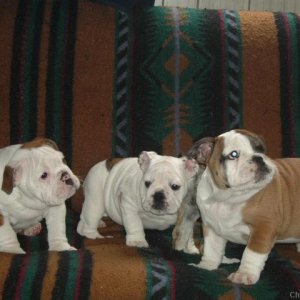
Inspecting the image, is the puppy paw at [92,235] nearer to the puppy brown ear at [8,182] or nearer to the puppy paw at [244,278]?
the puppy brown ear at [8,182]

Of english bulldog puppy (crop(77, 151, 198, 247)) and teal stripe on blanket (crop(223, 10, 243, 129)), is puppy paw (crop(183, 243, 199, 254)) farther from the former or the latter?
teal stripe on blanket (crop(223, 10, 243, 129))

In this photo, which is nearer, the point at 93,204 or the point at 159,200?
the point at 159,200

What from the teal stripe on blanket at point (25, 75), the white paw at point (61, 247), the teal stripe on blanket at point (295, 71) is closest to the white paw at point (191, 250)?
the white paw at point (61, 247)

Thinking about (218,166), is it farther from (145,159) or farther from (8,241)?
(8,241)

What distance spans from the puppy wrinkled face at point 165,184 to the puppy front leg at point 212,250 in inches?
7.1

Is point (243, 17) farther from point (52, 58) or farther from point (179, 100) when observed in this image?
point (52, 58)

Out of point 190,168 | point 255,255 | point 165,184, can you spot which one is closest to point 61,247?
point 165,184

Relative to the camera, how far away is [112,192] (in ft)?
8.29

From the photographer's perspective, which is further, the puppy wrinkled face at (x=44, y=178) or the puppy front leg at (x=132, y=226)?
the puppy front leg at (x=132, y=226)

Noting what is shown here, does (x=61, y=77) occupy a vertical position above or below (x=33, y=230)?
Result: above

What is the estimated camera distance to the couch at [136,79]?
8.67ft

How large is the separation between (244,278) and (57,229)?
30.6 inches

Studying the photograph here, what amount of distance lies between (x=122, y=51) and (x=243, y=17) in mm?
644

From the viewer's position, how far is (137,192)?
2389 mm
